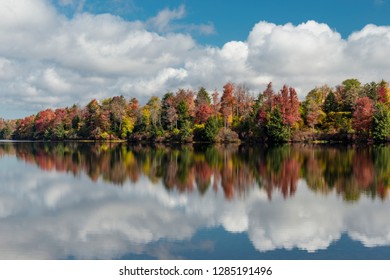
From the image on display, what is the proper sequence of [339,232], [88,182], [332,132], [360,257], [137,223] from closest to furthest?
[360,257], [339,232], [137,223], [88,182], [332,132]

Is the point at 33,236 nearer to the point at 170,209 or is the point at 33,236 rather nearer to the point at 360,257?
the point at 170,209

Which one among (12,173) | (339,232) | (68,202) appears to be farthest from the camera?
(12,173)

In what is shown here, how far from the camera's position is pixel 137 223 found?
15.9 meters

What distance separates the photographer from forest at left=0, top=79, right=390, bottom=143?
71325 mm

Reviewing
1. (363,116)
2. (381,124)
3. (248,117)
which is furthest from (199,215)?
(248,117)

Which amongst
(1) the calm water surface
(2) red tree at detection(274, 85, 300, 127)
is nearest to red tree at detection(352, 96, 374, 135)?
(2) red tree at detection(274, 85, 300, 127)

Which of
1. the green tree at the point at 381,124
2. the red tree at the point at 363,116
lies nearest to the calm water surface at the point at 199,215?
the green tree at the point at 381,124

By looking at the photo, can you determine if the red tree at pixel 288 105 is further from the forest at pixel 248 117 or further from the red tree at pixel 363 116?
the red tree at pixel 363 116

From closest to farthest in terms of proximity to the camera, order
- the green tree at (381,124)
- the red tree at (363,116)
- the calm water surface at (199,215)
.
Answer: the calm water surface at (199,215) → the green tree at (381,124) → the red tree at (363,116)

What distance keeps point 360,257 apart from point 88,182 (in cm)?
2011

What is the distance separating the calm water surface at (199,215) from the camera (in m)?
12.5

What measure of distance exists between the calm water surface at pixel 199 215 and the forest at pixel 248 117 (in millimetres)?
42797

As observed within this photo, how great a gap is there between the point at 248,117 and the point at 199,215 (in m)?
64.8

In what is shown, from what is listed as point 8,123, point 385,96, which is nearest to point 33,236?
point 385,96
